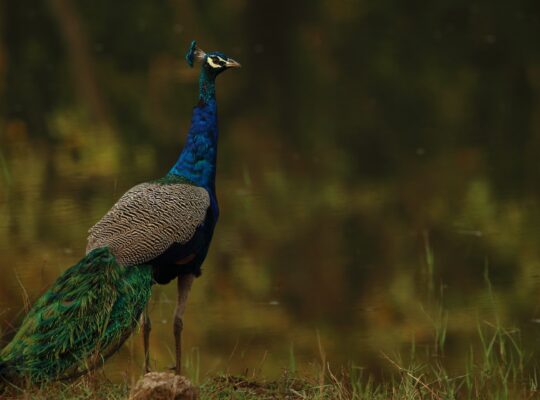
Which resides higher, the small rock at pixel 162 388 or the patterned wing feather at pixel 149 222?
the patterned wing feather at pixel 149 222

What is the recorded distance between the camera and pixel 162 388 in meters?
3.53

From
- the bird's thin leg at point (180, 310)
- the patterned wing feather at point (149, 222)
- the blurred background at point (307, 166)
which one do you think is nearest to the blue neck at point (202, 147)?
the patterned wing feather at point (149, 222)

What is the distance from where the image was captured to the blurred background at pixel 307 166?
5902 mm

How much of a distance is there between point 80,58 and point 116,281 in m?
9.13

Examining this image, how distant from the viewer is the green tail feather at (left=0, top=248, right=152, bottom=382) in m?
3.96

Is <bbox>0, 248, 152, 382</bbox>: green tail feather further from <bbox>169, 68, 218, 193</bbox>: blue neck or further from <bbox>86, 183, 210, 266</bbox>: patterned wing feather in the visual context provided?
<bbox>169, 68, 218, 193</bbox>: blue neck

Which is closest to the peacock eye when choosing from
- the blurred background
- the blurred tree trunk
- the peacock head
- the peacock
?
the peacock head

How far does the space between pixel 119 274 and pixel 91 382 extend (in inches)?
13.7

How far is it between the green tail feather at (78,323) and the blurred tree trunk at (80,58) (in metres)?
6.42

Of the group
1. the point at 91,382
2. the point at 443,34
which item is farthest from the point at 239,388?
the point at 443,34

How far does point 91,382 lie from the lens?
412 centimetres

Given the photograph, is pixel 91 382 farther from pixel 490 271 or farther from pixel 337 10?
pixel 337 10

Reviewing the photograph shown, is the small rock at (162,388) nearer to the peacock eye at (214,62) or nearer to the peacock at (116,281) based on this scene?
the peacock at (116,281)

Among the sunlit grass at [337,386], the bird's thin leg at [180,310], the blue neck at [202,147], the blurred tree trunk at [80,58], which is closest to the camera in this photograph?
the sunlit grass at [337,386]
